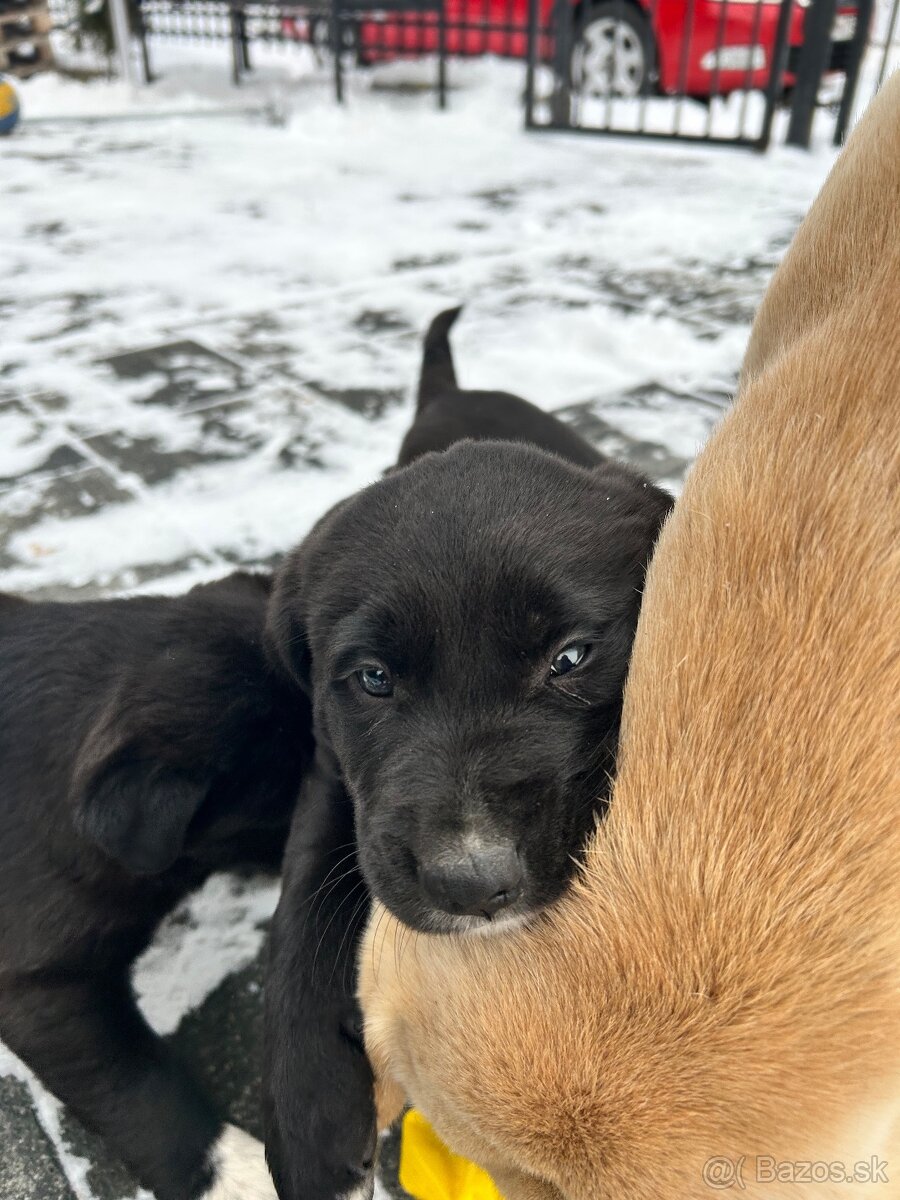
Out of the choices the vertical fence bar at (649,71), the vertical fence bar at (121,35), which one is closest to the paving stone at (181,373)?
the vertical fence bar at (649,71)

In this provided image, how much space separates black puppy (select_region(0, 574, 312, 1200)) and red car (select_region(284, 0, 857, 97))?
9.73 m

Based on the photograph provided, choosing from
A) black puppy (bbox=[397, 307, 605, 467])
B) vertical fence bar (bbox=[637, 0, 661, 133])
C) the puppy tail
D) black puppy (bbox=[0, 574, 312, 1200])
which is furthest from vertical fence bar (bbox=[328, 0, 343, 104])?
black puppy (bbox=[0, 574, 312, 1200])

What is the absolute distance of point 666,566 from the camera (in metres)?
1.24

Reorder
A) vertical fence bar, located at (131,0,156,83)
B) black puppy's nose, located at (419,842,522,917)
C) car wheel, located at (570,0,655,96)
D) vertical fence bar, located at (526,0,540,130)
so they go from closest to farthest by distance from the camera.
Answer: black puppy's nose, located at (419,842,522,917), vertical fence bar, located at (526,0,540,130), car wheel, located at (570,0,655,96), vertical fence bar, located at (131,0,156,83)

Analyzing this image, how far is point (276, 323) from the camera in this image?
5691mm

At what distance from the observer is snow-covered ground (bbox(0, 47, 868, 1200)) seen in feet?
11.6

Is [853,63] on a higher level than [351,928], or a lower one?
higher

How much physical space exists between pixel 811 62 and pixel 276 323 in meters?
6.49

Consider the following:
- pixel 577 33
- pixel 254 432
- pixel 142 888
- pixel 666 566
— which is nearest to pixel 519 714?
pixel 666 566

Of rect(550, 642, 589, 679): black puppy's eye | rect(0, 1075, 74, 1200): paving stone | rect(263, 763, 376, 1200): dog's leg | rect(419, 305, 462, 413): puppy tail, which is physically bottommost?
rect(0, 1075, 74, 1200): paving stone

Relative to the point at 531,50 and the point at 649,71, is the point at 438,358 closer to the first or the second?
the point at 531,50

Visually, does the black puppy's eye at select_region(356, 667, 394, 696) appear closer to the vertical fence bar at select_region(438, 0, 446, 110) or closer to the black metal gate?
the black metal gate

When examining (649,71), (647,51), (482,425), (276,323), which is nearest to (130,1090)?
(482,425)

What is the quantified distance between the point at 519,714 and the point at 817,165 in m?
9.23
